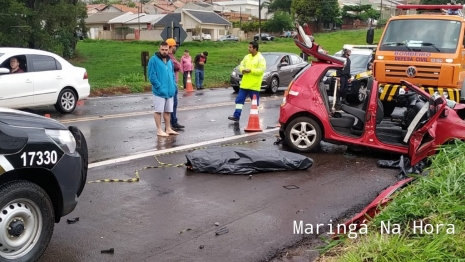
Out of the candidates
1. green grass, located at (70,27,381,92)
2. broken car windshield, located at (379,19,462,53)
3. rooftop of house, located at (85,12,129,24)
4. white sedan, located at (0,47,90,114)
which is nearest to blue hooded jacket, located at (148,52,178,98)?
white sedan, located at (0,47,90,114)

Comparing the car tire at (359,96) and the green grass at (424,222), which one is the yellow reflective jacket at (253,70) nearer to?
the car tire at (359,96)

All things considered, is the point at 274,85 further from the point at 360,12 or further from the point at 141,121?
the point at 360,12

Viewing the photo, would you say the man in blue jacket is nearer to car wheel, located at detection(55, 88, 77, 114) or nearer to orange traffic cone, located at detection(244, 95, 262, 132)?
orange traffic cone, located at detection(244, 95, 262, 132)

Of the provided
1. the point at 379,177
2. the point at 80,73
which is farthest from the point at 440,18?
the point at 80,73

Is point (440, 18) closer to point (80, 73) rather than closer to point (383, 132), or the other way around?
point (383, 132)

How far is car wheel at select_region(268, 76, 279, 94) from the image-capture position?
20925 mm

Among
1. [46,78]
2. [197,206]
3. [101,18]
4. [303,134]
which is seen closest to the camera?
[197,206]

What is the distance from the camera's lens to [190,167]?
779 centimetres

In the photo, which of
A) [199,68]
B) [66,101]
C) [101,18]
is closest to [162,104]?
[66,101]

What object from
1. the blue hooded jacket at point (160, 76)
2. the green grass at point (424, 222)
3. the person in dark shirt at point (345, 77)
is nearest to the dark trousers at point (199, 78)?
the person in dark shirt at point (345, 77)

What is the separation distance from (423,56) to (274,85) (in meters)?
9.22

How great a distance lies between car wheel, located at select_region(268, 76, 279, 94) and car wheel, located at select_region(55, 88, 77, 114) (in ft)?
29.0

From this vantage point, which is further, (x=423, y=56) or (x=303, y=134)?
(x=423, y=56)

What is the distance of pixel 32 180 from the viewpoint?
4.44m
